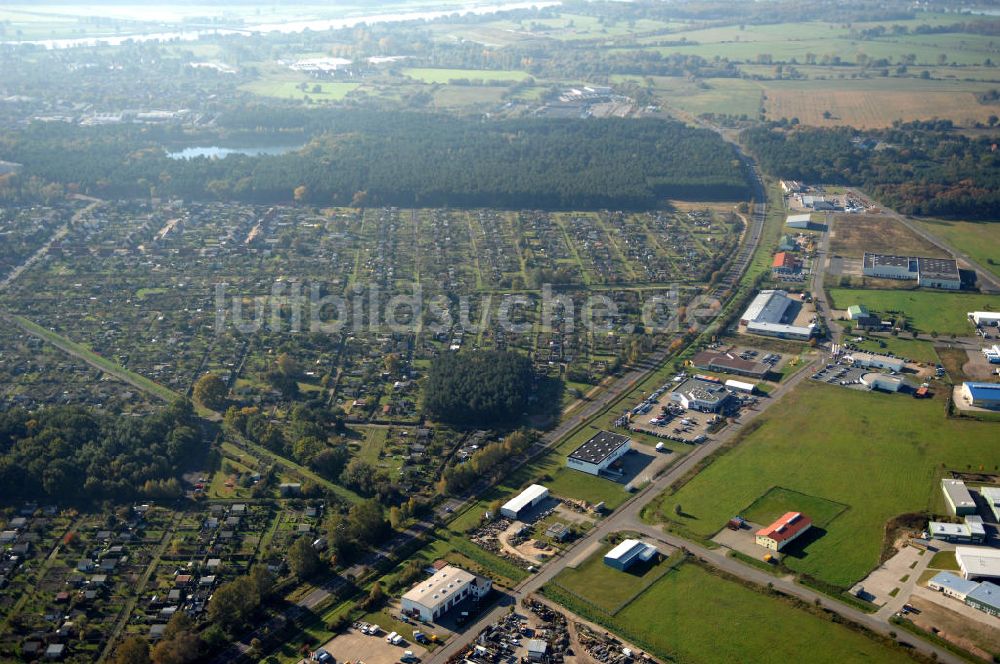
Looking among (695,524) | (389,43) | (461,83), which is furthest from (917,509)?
(389,43)

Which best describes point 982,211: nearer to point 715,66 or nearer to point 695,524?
point 695,524

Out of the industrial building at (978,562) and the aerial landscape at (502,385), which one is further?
the industrial building at (978,562)

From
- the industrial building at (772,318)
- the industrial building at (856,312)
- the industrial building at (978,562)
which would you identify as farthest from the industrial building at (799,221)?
the industrial building at (978,562)

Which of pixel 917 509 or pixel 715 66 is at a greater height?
pixel 715 66

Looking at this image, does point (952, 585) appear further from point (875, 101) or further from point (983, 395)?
point (875, 101)

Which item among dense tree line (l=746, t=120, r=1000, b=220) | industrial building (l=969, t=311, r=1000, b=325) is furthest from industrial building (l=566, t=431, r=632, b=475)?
dense tree line (l=746, t=120, r=1000, b=220)

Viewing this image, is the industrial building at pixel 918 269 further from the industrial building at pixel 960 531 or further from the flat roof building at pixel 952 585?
the flat roof building at pixel 952 585
